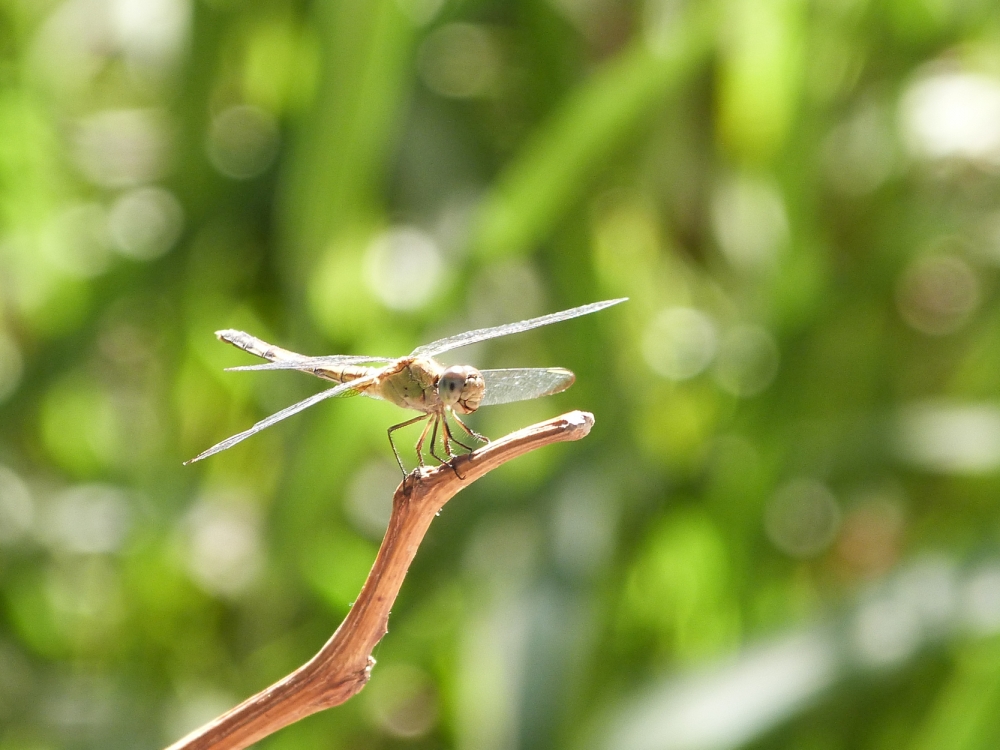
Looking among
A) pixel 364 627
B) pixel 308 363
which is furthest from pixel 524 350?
pixel 364 627

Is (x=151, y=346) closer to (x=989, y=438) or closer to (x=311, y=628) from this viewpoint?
(x=311, y=628)

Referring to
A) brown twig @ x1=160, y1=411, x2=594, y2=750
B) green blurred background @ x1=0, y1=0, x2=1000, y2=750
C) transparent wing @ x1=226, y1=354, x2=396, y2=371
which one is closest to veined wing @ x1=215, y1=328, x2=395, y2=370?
transparent wing @ x1=226, y1=354, x2=396, y2=371

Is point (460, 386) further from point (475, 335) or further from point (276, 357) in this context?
point (276, 357)

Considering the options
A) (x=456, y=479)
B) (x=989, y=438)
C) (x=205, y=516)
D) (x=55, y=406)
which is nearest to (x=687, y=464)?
(x=989, y=438)

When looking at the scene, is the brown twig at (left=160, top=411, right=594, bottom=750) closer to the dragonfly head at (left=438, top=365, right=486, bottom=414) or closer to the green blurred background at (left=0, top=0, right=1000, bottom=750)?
the dragonfly head at (left=438, top=365, right=486, bottom=414)

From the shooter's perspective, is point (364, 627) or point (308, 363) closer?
point (364, 627)

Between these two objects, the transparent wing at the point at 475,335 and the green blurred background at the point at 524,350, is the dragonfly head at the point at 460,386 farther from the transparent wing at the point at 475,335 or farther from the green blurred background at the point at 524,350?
the green blurred background at the point at 524,350
